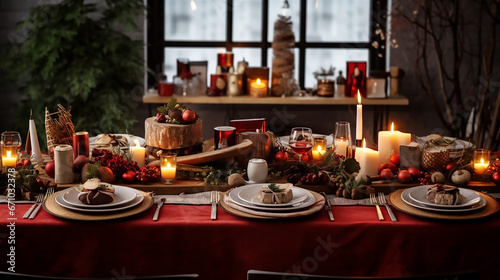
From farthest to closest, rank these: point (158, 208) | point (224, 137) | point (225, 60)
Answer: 1. point (225, 60)
2. point (224, 137)
3. point (158, 208)

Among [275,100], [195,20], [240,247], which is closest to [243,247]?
[240,247]

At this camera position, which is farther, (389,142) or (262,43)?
(262,43)

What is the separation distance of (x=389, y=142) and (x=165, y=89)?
6.61 feet

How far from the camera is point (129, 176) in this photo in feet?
6.51

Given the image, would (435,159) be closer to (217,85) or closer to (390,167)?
(390,167)

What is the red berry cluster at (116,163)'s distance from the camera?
2025mm

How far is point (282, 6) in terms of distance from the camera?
159 inches

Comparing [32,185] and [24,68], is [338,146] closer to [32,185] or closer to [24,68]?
[32,185]

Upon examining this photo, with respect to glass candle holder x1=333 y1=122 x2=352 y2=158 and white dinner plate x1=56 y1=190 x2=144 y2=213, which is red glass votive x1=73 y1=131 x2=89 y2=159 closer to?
white dinner plate x1=56 y1=190 x2=144 y2=213

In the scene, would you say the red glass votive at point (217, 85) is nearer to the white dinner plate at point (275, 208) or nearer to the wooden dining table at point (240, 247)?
the white dinner plate at point (275, 208)

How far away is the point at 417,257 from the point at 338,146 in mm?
665

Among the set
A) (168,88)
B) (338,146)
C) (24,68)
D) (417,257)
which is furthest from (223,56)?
(417,257)

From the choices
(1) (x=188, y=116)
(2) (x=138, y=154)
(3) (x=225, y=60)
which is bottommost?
(2) (x=138, y=154)

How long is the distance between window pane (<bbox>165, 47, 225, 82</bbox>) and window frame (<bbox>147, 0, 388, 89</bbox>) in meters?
0.04
